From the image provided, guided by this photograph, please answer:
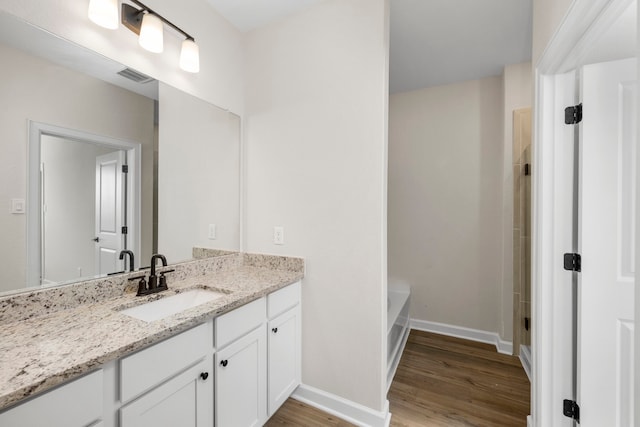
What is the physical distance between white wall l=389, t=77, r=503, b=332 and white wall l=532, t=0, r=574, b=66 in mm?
1288

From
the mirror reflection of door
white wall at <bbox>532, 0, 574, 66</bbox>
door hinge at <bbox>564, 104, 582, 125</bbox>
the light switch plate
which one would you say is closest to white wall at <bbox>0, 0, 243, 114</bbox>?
the mirror reflection of door

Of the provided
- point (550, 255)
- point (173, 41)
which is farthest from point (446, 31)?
point (173, 41)

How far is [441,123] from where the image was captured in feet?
9.41

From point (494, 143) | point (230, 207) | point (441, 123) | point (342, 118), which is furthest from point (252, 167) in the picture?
point (494, 143)

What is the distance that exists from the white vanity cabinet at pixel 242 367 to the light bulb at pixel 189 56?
1448 mm

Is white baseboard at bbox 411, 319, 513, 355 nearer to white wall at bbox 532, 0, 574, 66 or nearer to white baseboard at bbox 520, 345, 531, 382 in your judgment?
white baseboard at bbox 520, 345, 531, 382

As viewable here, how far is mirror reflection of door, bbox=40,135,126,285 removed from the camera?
1.16 metres

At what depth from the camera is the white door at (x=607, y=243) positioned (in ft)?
3.83

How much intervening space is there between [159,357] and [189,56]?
5.30ft

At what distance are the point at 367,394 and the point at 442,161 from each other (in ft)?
7.59

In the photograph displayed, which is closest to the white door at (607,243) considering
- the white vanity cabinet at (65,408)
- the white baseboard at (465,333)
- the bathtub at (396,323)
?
the bathtub at (396,323)

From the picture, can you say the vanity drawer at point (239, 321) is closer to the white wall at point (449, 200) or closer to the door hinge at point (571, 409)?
the door hinge at point (571, 409)

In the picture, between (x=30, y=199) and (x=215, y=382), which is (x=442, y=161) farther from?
(x=30, y=199)

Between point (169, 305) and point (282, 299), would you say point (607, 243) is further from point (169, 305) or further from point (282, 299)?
point (169, 305)
